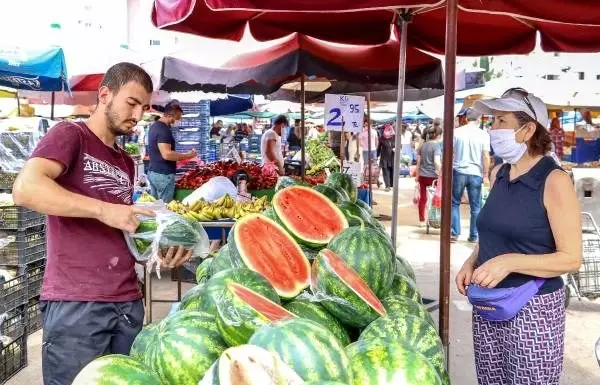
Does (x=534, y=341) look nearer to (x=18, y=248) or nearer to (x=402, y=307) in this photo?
(x=402, y=307)

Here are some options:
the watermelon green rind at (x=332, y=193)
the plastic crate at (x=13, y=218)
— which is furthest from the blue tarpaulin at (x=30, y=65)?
the watermelon green rind at (x=332, y=193)

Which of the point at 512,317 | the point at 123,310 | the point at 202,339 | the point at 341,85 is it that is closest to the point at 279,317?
the point at 202,339

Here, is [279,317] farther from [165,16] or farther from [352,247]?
[165,16]

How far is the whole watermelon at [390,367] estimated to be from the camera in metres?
1.25

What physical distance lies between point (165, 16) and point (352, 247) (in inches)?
74.7

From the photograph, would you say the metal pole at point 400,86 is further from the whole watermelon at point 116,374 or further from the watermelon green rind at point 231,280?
the whole watermelon at point 116,374

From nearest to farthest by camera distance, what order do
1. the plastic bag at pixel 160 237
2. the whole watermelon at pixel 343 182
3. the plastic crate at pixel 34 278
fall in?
the plastic bag at pixel 160 237 < the whole watermelon at pixel 343 182 < the plastic crate at pixel 34 278

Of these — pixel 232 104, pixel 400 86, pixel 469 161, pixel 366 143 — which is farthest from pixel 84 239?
pixel 366 143

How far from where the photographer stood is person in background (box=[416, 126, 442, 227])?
37.0ft

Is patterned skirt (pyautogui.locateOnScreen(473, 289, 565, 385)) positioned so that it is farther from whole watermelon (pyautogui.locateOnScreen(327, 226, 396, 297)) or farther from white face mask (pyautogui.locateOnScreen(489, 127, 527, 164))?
whole watermelon (pyautogui.locateOnScreen(327, 226, 396, 297))

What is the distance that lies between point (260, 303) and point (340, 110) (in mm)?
7401

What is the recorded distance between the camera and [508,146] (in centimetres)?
289

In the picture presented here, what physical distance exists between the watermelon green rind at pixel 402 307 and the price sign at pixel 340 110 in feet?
22.4

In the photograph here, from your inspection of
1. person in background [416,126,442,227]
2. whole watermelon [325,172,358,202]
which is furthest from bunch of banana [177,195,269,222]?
person in background [416,126,442,227]
